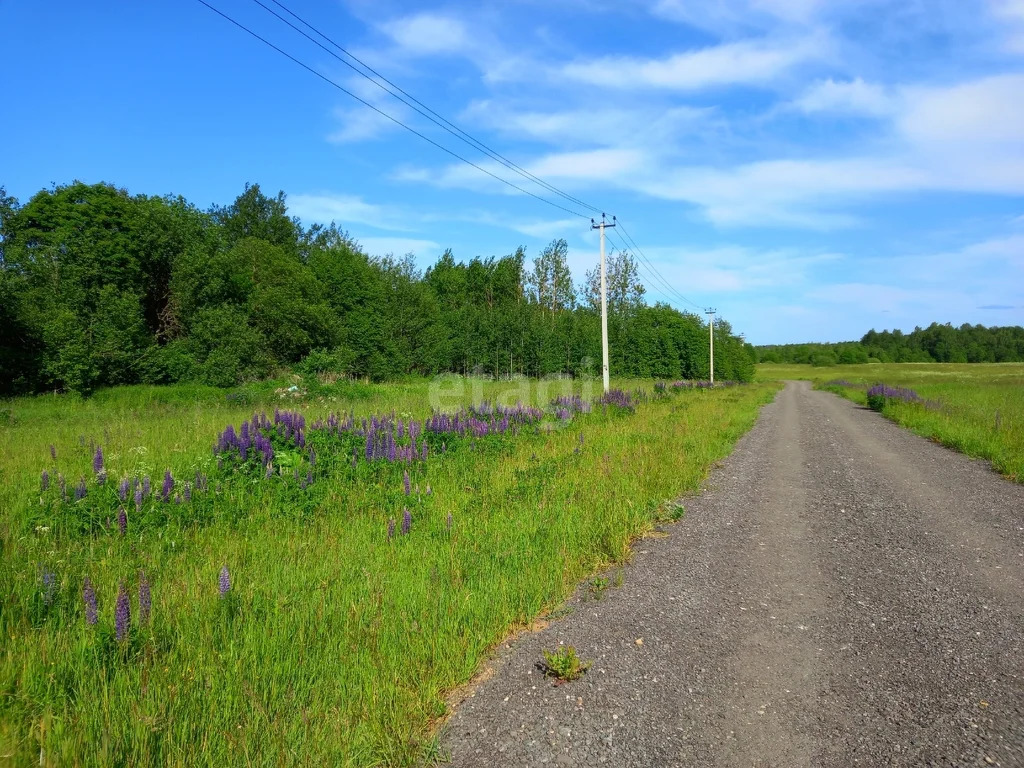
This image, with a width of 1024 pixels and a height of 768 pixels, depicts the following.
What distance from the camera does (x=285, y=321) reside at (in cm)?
3566

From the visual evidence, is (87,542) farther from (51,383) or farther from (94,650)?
(51,383)

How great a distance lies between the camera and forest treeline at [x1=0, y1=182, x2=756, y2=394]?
2366 cm

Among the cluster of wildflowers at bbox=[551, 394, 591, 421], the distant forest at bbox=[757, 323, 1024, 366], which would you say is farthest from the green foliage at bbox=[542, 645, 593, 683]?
the distant forest at bbox=[757, 323, 1024, 366]

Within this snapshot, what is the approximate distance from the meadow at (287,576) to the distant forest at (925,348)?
141 metres

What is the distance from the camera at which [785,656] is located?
3424 mm

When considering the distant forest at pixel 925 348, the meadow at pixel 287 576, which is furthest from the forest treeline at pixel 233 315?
the distant forest at pixel 925 348

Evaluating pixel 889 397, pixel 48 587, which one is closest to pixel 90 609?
Answer: pixel 48 587

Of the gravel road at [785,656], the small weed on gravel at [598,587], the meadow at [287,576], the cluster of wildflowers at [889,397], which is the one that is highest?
the cluster of wildflowers at [889,397]

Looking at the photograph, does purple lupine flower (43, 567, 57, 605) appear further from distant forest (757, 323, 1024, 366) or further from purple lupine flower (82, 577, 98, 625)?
distant forest (757, 323, 1024, 366)

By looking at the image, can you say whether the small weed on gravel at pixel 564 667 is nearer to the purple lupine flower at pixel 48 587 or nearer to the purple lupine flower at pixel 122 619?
the purple lupine flower at pixel 122 619

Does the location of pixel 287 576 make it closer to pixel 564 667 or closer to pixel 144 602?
pixel 144 602

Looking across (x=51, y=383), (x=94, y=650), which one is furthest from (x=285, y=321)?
(x=94, y=650)

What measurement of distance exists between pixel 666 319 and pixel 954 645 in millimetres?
60946

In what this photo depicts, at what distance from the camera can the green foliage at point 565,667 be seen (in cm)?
318
